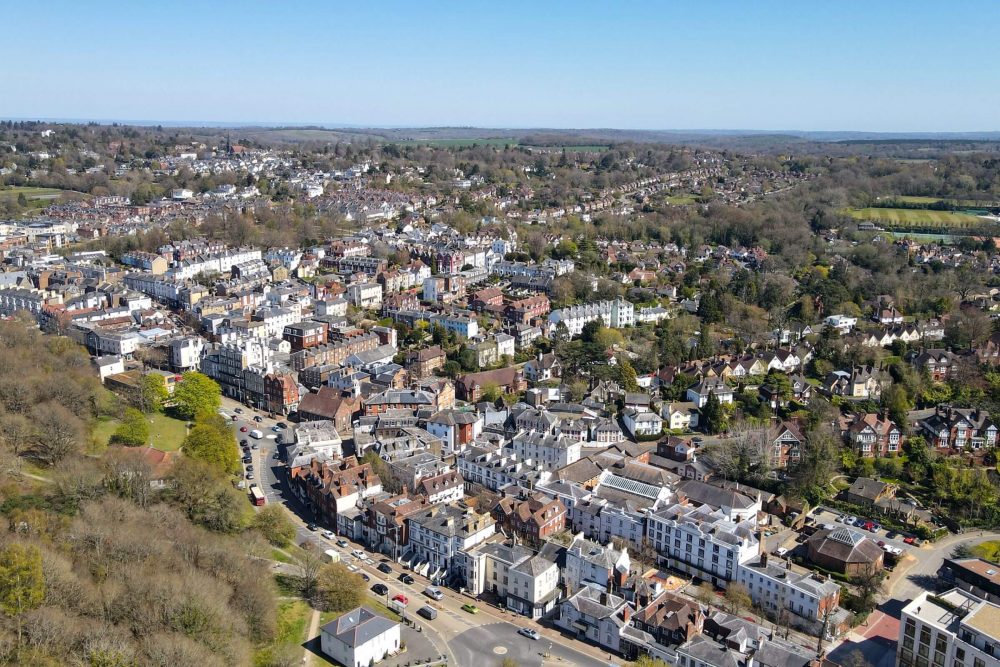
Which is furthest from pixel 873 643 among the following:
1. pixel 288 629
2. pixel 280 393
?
pixel 280 393

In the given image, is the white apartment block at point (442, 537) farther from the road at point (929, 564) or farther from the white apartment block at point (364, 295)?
the white apartment block at point (364, 295)

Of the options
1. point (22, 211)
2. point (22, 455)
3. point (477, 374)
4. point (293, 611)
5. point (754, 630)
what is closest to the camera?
point (754, 630)

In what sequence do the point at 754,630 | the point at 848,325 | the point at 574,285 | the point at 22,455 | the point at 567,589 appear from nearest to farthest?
the point at 754,630 → the point at 567,589 → the point at 22,455 → the point at 848,325 → the point at 574,285

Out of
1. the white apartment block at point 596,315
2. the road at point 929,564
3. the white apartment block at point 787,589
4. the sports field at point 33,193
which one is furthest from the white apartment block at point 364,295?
the sports field at point 33,193

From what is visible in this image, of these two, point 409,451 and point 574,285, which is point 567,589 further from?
point 574,285

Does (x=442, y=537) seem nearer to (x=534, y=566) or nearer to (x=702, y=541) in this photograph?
(x=534, y=566)

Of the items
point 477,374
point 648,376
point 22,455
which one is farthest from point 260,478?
point 648,376
